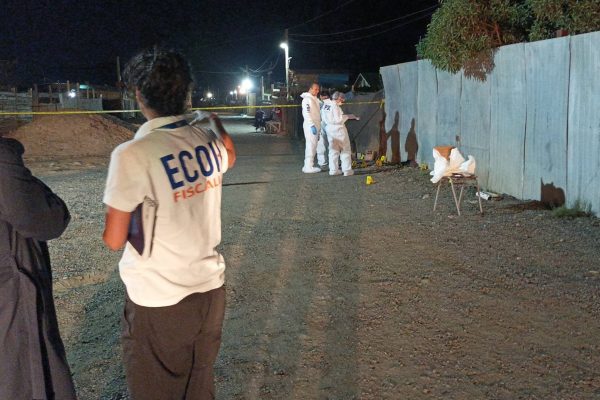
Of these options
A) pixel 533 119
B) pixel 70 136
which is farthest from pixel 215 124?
pixel 70 136

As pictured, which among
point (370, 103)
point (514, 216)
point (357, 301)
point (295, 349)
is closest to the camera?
point (295, 349)

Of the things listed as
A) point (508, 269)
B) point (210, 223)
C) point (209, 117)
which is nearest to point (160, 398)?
point (210, 223)

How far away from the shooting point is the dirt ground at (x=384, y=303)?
3.91 m

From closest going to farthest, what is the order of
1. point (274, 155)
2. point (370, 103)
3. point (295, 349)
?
point (295, 349) < point (370, 103) < point (274, 155)

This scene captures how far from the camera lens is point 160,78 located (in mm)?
2416

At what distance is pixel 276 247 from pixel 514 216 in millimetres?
3439

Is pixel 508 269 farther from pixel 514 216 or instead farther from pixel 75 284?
pixel 75 284

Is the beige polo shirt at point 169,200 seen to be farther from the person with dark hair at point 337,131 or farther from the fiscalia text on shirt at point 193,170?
the person with dark hair at point 337,131

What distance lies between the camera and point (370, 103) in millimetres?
15977

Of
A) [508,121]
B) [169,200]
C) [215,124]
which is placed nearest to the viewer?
[169,200]

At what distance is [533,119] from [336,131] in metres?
4.73

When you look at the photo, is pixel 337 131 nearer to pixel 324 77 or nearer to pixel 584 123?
pixel 584 123

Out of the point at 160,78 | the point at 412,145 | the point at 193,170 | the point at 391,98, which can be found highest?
the point at 391,98

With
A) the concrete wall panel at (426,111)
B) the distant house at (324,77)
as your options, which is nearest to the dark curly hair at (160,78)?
the concrete wall panel at (426,111)
